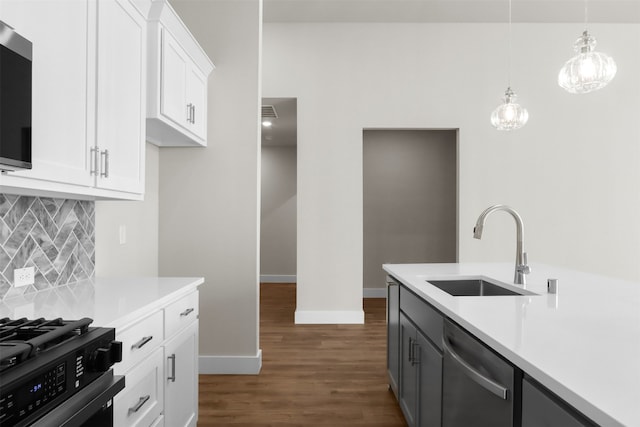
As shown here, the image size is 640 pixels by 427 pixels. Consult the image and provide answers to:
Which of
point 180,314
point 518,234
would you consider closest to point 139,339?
point 180,314

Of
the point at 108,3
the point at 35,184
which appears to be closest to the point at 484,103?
the point at 108,3

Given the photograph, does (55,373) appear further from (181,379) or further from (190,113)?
(190,113)

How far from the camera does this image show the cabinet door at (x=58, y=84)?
1.29m

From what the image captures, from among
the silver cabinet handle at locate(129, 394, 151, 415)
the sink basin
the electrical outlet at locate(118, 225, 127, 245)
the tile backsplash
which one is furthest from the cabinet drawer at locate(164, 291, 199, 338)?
the sink basin

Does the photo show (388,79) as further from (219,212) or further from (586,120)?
(219,212)

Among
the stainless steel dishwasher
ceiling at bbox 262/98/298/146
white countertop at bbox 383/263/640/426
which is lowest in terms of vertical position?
the stainless steel dishwasher

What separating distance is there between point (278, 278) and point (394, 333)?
484cm

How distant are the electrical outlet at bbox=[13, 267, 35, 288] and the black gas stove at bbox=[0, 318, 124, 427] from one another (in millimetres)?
593

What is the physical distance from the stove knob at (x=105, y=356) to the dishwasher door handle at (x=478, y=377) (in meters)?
1.07

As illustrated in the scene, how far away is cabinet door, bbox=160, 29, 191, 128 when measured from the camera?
7.29 ft

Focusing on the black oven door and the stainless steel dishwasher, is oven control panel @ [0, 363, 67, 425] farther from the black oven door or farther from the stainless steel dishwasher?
the stainless steel dishwasher

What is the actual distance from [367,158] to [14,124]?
5.01 m

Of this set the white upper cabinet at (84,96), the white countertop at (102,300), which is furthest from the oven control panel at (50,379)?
the white upper cabinet at (84,96)

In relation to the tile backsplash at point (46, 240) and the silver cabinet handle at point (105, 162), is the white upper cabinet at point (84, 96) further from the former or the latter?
the tile backsplash at point (46, 240)
